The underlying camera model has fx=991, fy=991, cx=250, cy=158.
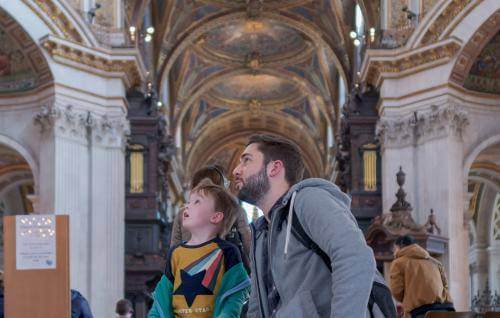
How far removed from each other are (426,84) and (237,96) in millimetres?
25229

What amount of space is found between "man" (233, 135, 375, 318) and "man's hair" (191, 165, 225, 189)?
183 cm

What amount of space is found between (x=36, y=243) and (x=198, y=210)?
1.77 m

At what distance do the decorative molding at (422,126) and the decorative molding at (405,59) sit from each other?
1043 millimetres

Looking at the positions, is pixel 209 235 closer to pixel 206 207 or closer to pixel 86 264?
pixel 206 207

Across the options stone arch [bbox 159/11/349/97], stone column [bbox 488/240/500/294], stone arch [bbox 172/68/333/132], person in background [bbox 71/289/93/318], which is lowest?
stone column [bbox 488/240/500/294]

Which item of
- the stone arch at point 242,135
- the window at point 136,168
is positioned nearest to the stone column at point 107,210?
the window at point 136,168

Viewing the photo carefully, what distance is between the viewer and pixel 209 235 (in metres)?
5.21

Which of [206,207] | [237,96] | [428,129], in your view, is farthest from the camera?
[237,96]

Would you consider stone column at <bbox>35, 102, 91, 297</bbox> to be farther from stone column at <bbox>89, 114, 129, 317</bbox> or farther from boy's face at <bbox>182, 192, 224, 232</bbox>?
boy's face at <bbox>182, 192, 224, 232</bbox>

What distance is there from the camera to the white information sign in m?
6.45

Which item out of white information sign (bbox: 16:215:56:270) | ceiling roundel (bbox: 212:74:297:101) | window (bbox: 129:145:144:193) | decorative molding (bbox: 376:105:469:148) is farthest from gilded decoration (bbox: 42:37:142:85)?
ceiling roundel (bbox: 212:74:297:101)

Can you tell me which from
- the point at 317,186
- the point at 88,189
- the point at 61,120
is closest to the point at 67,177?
the point at 88,189

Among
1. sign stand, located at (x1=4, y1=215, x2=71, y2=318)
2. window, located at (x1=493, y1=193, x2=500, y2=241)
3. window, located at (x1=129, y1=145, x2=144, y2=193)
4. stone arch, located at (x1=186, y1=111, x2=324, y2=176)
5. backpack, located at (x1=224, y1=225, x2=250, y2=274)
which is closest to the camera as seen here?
backpack, located at (x1=224, y1=225, x2=250, y2=274)

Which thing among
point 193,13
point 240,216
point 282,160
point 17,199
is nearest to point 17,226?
point 240,216
